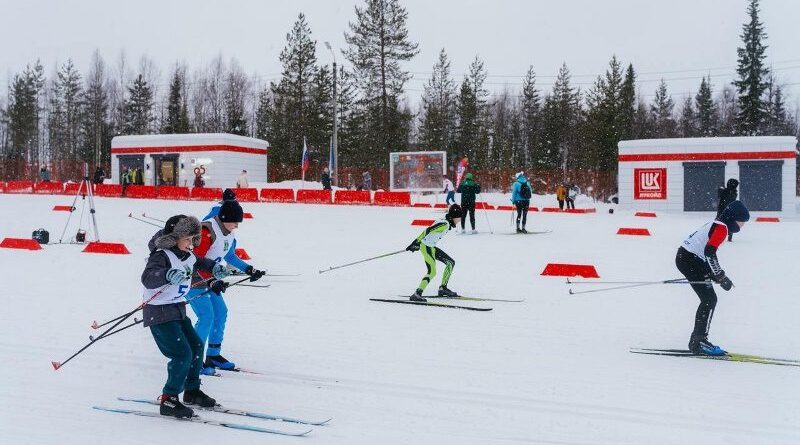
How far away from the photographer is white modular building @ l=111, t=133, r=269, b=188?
36906mm

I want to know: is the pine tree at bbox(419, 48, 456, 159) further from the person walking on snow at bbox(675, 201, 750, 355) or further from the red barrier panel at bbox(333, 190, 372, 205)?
the person walking on snow at bbox(675, 201, 750, 355)

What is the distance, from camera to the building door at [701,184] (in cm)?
2891

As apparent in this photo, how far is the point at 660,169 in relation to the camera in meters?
29.8

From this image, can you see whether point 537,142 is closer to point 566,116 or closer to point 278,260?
point 566,116

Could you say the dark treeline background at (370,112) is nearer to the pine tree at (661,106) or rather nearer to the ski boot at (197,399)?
the pine tree at (661,106)

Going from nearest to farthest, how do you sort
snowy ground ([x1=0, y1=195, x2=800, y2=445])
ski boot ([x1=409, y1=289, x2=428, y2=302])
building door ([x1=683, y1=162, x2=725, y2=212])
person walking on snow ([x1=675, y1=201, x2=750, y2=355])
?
snowy ground ([x1=0, y1=195, x2=800, y2=445]) < person walking on snow ([x1=675, y1=201, x2=750, y2=355]) < ski boot ([x1=409, y1=289, x2=428, y2=302]) < building door ([x1=683, y1=162, x2=725, y2=212])

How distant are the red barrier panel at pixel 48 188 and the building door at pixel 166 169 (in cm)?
698

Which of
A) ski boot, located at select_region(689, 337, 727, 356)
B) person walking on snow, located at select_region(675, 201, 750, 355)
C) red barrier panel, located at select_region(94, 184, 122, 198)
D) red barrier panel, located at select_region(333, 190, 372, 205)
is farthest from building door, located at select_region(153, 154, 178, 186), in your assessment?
ski boot, located at select_region(689, 337, 727, 356)

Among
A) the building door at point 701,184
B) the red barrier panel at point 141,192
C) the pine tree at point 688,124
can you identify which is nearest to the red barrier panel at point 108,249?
the red barrier panel at point 141,192

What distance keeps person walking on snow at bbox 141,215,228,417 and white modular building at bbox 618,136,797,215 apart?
1115 inches

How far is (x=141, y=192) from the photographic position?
29.9 meters

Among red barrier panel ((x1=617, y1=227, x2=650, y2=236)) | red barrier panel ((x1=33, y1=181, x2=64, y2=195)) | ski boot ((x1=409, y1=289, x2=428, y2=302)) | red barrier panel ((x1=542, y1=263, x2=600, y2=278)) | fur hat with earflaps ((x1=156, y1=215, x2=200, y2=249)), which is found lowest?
ski boot ((x1=409, y1=289, x2=428, y2=302))

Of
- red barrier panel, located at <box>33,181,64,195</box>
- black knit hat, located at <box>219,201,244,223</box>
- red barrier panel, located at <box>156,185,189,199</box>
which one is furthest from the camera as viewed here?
red barrier panel, located at <box>33,181,64,195</box>

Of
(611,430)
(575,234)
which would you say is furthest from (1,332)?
(575,234)
